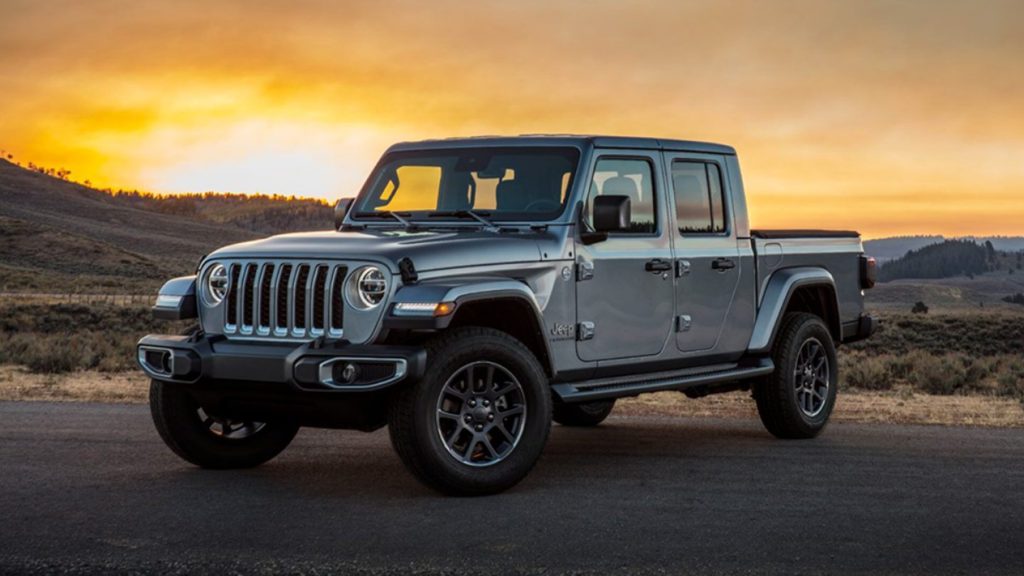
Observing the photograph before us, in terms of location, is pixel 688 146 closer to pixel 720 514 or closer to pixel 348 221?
pixel 348 221

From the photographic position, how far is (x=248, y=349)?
7.72 metres

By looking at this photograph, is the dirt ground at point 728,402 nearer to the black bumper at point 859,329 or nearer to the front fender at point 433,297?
the black bumper at point 859,329

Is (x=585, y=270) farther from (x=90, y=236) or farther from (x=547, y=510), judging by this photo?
(x=90, y=236)

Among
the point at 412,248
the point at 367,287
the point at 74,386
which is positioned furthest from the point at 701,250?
the point at 74,386

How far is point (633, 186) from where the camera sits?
31.1 feet

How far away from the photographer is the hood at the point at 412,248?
7.73m

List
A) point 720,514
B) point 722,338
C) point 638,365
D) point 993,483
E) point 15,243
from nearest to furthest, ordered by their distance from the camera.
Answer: point 720,514 → point 993,483 → point 638,365 → point 722,338 → point 15,243

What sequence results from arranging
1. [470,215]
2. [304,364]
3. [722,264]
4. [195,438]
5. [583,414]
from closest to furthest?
[304,364], [195,438], [470,215], [722,264], [583,414]

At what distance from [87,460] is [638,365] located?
154 inches

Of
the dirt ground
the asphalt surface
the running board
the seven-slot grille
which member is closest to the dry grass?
the dirt ground

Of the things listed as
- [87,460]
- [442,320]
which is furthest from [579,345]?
[87,460]

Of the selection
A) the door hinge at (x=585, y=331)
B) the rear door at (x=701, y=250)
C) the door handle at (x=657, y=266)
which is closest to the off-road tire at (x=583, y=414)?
the rear door at (x=701, y=250)

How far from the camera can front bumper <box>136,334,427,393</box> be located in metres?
7.39

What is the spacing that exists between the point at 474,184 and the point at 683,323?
6.02ft
